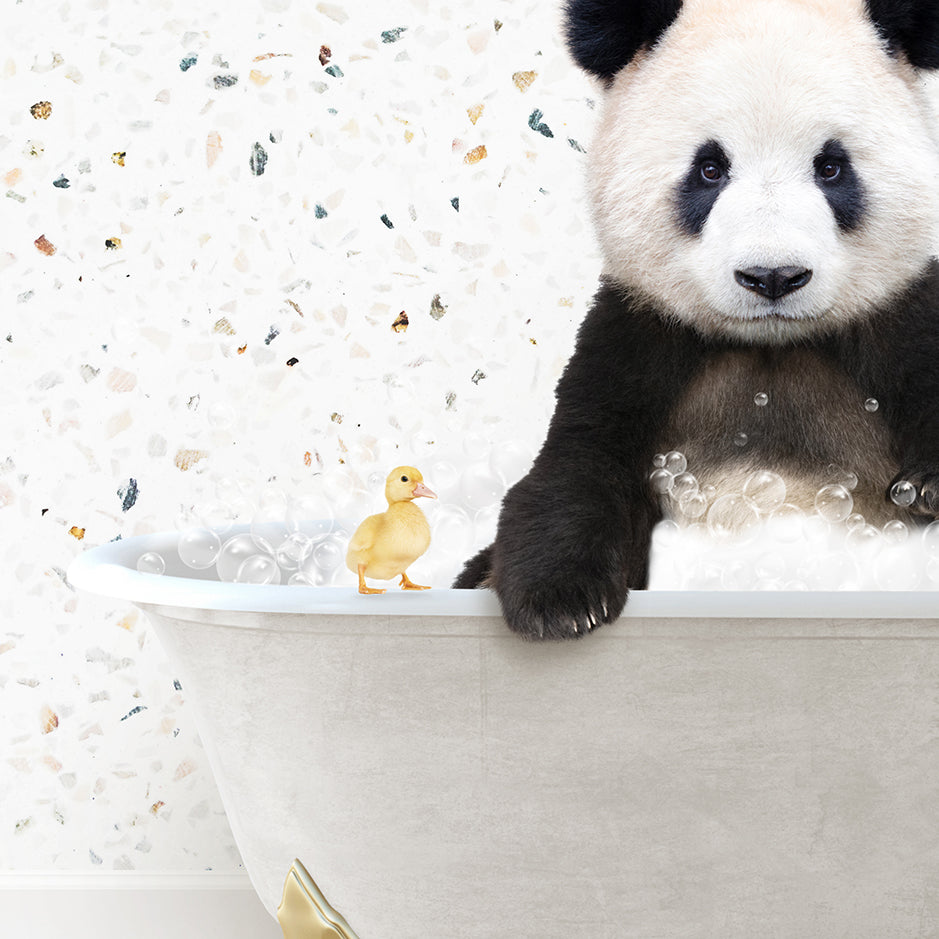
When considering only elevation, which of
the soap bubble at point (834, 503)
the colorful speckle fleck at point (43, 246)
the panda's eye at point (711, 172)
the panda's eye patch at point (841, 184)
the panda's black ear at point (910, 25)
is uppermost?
the panda's black ear at point (910, 25)

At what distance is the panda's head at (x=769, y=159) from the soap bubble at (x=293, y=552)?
20.2 inches

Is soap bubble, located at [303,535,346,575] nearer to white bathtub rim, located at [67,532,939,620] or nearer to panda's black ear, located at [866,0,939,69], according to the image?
white bathtub rim, located at [67,532,939,620]

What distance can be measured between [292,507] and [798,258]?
724 millimetres

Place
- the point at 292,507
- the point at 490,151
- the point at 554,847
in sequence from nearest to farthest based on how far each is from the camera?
the point at 554,847
the point at 292,507
the point at 490,151

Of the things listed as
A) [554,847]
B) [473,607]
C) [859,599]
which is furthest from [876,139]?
[554,847]

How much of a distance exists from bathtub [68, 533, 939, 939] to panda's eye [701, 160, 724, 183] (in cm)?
39

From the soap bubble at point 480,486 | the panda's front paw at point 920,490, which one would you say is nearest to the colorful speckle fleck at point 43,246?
the soap bubble at point 480,486

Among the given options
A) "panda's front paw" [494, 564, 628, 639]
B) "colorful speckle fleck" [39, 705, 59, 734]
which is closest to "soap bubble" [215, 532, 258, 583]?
"panda's front paw" [494, 564, 628, 639]

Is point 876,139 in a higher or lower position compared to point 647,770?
higher

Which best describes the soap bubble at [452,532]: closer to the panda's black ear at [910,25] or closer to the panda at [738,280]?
the panda at [738,280]

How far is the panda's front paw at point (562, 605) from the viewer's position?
2.80ft

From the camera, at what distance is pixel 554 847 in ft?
3.10

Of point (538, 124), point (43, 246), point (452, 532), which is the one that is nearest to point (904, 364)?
point (452, 532)

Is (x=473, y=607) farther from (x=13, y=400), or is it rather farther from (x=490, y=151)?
(x=13, y=400)
